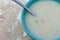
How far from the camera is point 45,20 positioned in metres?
1.15

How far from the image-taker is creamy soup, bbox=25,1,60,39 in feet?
3.67

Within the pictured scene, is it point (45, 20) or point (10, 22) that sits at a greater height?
point (45, 20)

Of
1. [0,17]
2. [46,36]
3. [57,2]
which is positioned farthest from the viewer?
[0,17]

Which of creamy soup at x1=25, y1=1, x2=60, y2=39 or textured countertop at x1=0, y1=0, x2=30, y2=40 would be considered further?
textured countertop at x1=0, y1=0, x2=30, y2=40

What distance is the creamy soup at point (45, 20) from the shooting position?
1.12 m

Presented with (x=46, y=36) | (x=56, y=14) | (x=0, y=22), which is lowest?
(x=0, y=22)

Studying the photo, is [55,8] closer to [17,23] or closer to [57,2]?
[57,2]

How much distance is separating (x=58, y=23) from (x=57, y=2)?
17cm

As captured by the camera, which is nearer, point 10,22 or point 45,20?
point 45,20

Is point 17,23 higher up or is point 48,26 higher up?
point 48,26

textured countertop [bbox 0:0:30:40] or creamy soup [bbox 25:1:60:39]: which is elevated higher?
creamy soup [bbox 25:1:60:39]

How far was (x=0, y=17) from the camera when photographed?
133cm

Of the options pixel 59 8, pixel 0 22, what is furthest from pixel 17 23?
pixel 59 8

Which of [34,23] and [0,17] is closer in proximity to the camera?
[34,23]
